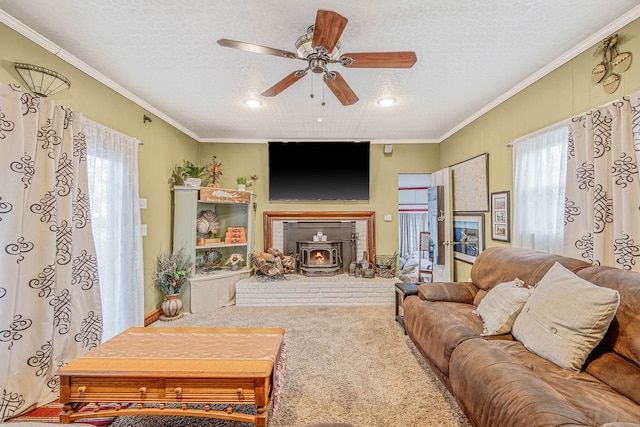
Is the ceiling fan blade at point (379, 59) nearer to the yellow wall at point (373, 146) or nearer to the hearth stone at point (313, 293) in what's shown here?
the yellow wall at point (373, 146)

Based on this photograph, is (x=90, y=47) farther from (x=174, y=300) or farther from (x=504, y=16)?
(x=504, y=16)

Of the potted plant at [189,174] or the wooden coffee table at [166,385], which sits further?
the potted plant at [189,174]

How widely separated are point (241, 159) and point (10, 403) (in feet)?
12.4

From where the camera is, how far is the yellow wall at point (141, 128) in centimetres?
192

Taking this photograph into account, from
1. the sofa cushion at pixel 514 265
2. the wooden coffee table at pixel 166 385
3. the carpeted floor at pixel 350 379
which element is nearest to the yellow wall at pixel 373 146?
the sofa cushion at pixel 514 265

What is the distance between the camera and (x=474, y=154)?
12.1ft

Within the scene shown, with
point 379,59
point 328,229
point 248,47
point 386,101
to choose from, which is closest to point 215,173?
point 328,229

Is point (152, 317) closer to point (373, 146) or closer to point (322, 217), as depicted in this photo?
point (322, 217)

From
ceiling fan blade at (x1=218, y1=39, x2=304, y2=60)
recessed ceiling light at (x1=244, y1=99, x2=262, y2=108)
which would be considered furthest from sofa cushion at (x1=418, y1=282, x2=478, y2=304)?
recessed ceiling light at (x1=244, y1=99, x2=262, y2=108)

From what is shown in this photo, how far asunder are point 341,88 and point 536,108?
1.90 m

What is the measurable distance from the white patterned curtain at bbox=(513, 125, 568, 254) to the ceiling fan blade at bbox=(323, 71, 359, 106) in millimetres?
1735

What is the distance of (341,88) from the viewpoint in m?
2.21

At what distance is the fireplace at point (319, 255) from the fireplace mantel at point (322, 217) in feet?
1.42

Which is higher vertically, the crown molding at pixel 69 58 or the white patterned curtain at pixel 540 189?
the crown molding at pixel 69 58
